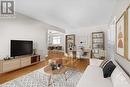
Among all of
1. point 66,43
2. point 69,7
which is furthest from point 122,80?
point 66,43

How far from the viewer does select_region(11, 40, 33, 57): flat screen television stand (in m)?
4.32

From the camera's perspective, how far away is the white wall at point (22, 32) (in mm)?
4145

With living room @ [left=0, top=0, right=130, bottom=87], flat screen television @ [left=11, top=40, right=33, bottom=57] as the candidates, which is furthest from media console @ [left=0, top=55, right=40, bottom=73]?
flat screen television @ [left=11, top=40, right=33, bottom=57]

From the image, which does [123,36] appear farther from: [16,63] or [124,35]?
[16,63]

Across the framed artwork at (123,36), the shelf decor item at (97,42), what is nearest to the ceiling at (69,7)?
the framed artwork at (123,36)

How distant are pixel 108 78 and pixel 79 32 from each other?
5.99m

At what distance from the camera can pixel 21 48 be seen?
4.73m

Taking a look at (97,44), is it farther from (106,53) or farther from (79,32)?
(79,32)

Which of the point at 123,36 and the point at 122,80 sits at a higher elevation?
the point at 123,36

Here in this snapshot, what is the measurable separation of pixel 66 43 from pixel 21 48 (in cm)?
427

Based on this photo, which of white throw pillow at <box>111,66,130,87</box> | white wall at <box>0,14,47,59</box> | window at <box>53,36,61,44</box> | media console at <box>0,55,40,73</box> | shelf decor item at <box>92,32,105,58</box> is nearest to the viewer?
white throw pillow at <box>111,66,130,87</box>

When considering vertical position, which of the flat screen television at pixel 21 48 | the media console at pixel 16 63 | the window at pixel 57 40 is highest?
the window at pixel 57 40

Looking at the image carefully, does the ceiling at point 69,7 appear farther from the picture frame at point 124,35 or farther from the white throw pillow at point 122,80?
the white throw pillow at point 122,80

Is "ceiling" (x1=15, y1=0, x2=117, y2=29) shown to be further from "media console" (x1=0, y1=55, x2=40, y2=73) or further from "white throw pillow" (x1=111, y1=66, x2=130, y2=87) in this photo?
"white throw pillow" (x1=111, y1=66, x2=130, y2=87)
